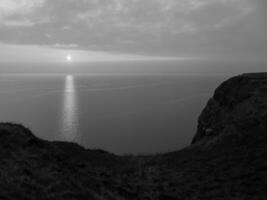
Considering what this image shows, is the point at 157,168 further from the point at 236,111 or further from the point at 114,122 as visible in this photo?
the point at 114,122

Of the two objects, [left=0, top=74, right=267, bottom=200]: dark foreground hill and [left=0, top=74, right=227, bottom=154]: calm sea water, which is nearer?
[left=0, top=74, right=267, bottom=200]: dark foreground hill

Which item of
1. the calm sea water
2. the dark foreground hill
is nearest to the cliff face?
the dark foreground hill

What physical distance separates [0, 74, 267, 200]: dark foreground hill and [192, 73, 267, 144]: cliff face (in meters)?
0.17

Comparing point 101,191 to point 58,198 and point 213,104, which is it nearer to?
point 58,198

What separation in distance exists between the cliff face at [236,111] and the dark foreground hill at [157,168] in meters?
0.17

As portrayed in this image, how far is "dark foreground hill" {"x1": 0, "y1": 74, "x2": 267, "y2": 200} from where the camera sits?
60.6ft

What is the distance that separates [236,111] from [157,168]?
20941 millimetres

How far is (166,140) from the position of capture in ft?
346

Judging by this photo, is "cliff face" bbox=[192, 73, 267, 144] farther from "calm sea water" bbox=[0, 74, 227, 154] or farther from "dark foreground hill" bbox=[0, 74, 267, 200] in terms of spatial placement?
"calm sea water" bbox=[0, 74, 227, 154]

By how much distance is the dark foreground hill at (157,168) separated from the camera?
60.6 feet

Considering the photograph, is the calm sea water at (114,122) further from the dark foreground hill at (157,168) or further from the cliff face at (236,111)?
the dark foreground hill at (157,168)

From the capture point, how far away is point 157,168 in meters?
34.7

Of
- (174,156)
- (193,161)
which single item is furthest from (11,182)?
(174,156)

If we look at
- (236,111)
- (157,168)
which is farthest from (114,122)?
(157,168)
